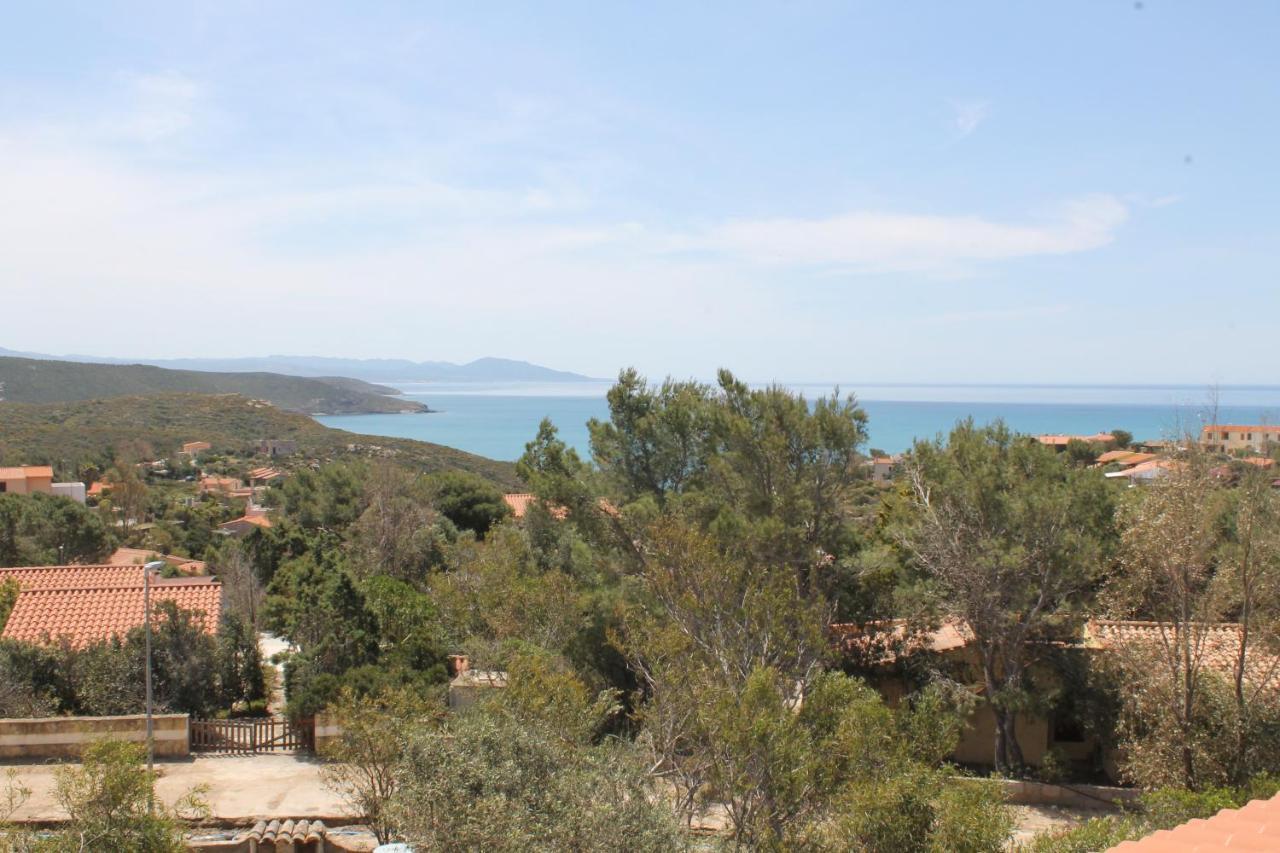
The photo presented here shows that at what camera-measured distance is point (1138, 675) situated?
13.9 meters

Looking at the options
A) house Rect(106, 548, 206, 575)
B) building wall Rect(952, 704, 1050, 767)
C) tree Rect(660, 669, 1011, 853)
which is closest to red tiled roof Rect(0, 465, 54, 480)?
house Rect(106, 548, 206, 575)

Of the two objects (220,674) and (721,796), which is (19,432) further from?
(721,796)

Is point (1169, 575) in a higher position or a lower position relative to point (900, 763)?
higher

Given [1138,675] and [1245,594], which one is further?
[1138,675]

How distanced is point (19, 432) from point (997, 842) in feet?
265

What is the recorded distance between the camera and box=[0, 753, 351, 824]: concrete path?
13133 millimetres

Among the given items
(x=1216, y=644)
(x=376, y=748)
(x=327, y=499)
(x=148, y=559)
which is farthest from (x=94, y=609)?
(x=1216, y=644)

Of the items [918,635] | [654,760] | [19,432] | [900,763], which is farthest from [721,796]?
[19,432]

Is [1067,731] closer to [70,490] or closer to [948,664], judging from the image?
[948,664]

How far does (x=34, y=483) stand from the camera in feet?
150

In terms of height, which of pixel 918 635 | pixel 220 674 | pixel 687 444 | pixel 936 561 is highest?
pixel 687 444

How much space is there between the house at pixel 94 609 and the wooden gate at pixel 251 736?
92.4 inches

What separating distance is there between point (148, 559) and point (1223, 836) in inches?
1294

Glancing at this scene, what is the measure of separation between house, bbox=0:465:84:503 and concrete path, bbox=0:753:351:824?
34.4 metres
